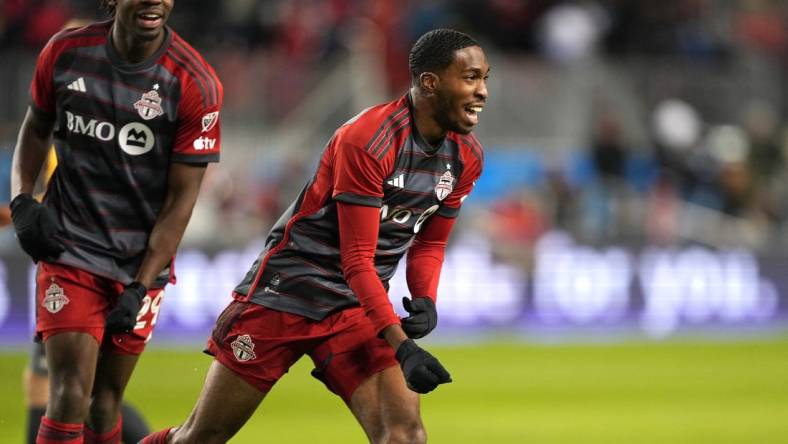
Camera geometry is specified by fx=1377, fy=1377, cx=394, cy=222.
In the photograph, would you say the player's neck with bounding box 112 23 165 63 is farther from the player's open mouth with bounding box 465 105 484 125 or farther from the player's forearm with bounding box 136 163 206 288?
the player's open mouth with bounding box 465 105 484 125

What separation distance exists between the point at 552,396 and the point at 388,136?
7.03 m

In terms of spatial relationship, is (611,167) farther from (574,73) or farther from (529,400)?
(529,400)

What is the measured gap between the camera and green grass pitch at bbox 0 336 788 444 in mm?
10211

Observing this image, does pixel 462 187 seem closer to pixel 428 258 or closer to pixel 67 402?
pixel 428 258

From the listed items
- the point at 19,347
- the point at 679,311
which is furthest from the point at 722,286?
the point at 19,347

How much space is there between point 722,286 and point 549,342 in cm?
222

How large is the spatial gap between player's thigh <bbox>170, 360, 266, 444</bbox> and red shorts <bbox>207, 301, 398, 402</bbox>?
0.04 metres

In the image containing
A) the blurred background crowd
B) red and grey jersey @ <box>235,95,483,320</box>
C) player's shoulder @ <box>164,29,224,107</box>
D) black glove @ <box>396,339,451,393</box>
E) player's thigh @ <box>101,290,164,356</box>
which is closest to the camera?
black glove @ <box>396,339,451,393</box>

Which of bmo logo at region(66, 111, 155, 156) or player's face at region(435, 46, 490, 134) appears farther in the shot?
bmo logo at region(66, 111, 155, 156)

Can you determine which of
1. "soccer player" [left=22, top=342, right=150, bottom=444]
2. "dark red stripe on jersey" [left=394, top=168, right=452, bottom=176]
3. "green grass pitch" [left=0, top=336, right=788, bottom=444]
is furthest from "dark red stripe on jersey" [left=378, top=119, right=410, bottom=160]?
"green grass pitch" [left=0, top=336, right=788, bottom=444]

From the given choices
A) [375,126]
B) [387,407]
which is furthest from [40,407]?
[375,126]

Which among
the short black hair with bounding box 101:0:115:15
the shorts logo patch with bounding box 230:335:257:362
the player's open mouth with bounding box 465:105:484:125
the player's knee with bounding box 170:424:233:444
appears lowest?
the player's knee with bounding box 170:424:233:444

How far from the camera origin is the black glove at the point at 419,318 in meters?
5.77

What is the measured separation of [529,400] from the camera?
476 inches
